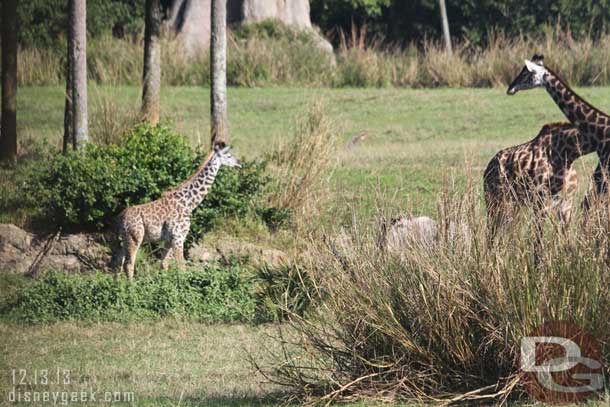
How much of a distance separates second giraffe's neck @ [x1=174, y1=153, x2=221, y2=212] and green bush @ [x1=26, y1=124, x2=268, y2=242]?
919 mm

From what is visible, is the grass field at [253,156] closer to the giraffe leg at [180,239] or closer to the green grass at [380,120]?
the green grass at [380,120]

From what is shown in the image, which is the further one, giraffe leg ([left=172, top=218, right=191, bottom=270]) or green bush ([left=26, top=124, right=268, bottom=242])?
green bush ([left=26, top=124, right=268, bottom=242])

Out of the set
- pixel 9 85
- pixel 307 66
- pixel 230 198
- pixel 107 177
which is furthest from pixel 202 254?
pixel 307 66

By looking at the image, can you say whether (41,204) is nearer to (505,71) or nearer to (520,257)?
(520,257)

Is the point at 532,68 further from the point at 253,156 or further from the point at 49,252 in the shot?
the point at 253,156

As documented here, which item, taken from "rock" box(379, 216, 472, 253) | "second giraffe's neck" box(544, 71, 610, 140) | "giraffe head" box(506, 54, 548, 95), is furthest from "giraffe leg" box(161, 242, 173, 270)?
"rock" box(379, 216, 472, 253)

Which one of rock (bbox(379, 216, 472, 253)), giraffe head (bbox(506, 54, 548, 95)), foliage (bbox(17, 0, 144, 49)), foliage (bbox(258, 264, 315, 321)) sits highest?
foliage (bbox(17, 0, 144, 49))

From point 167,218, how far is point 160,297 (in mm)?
1365

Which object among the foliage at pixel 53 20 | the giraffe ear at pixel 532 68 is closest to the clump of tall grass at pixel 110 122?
the giraffe ear at pixel 532 68

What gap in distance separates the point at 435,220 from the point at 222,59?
915 centimetres

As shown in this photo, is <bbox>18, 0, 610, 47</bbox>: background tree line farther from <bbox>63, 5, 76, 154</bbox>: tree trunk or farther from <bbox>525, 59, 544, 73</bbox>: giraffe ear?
<bbox>525, 59, 544, 73</bbox>: giraffe ear

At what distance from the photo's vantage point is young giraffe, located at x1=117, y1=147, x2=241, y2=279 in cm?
1275

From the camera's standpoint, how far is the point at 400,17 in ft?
148

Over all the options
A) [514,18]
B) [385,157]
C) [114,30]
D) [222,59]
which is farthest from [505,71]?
[114,30]
